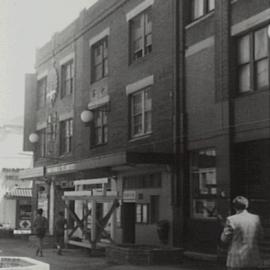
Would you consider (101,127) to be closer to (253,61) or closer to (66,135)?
(66,135)

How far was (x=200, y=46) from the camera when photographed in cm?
1764

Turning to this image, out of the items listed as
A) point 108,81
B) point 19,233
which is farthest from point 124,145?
point 19,233

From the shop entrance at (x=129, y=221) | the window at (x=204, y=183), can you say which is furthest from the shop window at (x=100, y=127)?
the window at (x=204, y=183)

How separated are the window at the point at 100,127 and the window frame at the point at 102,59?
141 cm

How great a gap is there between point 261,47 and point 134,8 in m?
7.57

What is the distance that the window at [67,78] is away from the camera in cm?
2841

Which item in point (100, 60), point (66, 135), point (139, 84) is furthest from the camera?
point (66, 135)

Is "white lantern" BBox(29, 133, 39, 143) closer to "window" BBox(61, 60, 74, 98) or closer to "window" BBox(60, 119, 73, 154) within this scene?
"window" BBox(60, 119, 73, 154)

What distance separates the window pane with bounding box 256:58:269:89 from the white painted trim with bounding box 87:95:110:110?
9110mm

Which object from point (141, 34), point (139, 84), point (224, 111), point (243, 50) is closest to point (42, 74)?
point (141, 34)

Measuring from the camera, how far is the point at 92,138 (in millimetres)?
25250

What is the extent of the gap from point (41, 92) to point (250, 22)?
62.3 feet

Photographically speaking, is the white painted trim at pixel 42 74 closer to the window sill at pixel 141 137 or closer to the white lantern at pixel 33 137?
the white lantern at pixel 33 137

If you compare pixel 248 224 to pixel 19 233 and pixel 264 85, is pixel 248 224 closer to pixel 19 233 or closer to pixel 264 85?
pixel 264 85
